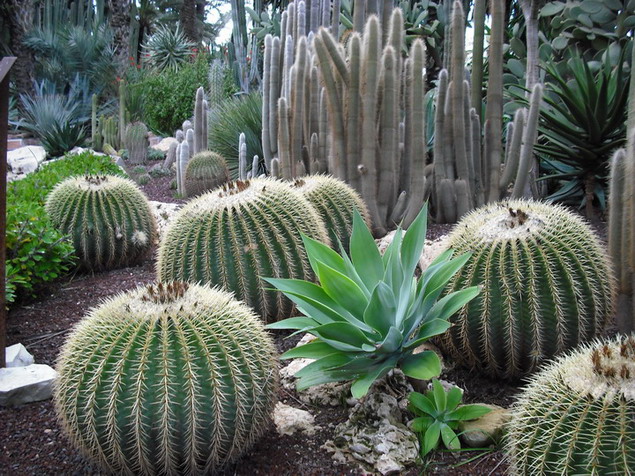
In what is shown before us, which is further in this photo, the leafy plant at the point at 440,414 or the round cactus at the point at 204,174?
the round cactus at the point at 204,174

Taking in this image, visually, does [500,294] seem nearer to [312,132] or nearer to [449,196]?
[449,196]

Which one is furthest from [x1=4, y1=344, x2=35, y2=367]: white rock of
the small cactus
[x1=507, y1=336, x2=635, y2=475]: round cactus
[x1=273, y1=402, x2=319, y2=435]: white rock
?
the small cactus

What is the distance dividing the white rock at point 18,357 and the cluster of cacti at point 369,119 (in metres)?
2.88

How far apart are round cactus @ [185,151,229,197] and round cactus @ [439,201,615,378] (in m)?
5.53

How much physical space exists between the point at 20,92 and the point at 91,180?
15707 millimetres

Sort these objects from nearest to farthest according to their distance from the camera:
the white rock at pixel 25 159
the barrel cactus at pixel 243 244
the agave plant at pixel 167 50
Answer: the barrel cactus at pixel 243 244, the white rock at pixel 25 159, the agave plant at pixel 167 50

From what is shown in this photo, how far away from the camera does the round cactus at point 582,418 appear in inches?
68.9


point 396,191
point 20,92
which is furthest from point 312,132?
point 20,92

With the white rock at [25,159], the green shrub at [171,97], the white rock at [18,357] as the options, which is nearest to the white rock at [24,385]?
the white rock at [18,357]

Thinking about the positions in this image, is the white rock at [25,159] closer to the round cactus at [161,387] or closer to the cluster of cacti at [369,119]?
the cluster of cacti at [369,119]

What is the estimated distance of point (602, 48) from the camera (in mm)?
7246

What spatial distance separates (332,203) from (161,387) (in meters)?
2.40

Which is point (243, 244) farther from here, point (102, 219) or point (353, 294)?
point (102, 219)

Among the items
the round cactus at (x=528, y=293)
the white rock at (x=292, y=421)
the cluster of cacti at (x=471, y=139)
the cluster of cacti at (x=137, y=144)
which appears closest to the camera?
the white rock at (x=292, y=421)
